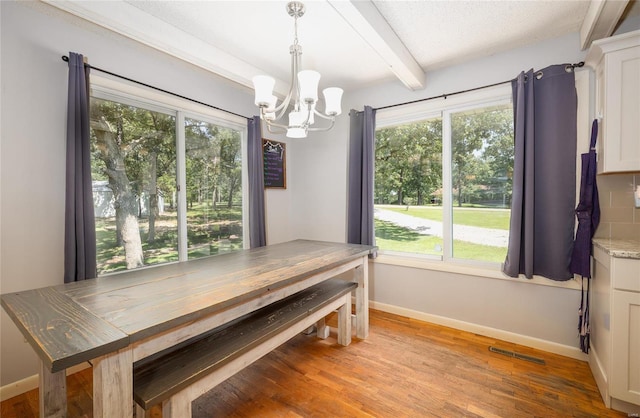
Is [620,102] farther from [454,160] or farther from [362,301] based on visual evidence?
[362,301]

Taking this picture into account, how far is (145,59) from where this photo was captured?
91.4 inches

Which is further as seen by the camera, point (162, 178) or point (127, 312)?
point (162, 178)

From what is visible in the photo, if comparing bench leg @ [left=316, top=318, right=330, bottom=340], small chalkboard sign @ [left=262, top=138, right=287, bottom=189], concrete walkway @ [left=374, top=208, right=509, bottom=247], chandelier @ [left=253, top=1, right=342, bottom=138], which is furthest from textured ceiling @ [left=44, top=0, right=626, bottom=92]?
bench leg @ [left=316, top=318, right=330, bottom=340]

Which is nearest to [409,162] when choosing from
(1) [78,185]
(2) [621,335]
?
(2) [621,335]

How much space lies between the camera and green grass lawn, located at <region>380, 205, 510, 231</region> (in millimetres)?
2559

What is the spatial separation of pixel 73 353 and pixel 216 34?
7.36ft

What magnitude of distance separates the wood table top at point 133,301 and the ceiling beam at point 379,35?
1.58 meters

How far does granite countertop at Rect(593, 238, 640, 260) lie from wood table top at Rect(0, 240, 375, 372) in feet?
5.35

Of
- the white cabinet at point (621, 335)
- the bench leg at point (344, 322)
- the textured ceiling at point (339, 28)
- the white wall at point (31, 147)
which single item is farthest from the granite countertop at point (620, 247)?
the white wall at point (31, 147)

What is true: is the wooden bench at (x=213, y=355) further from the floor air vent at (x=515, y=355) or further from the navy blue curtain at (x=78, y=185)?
the floor air vent at (x=515, y=355)

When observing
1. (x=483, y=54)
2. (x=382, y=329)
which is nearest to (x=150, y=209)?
(x=382, y=329)

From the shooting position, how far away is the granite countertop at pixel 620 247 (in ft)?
5.08

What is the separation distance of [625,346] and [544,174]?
1.24m

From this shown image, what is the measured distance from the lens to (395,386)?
187 cm
